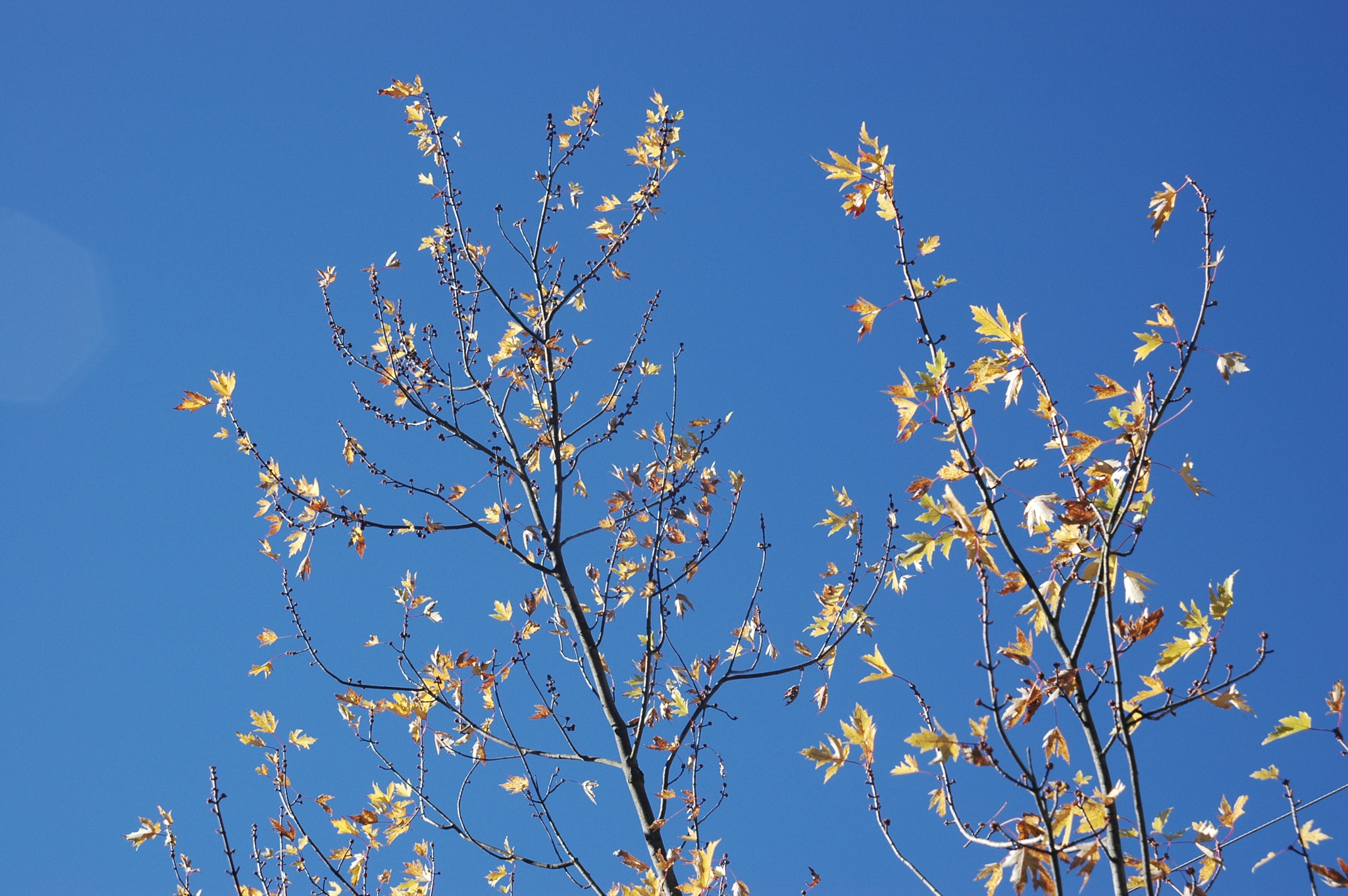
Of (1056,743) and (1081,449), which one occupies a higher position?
(1081,449)

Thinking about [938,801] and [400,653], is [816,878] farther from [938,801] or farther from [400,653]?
[400,653]

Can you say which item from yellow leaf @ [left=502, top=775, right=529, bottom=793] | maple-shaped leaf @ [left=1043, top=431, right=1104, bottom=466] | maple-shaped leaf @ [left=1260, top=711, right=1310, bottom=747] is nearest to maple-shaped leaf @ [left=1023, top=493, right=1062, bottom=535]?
maple-shaped leaf @ [left=1043, top=431, right=1104, bottom=466]

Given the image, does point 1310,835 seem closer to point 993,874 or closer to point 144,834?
point 993,874

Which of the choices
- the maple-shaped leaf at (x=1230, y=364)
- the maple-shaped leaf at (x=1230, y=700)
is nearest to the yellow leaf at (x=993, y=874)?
the maple-shaped leaf at (x=1230, y=700)

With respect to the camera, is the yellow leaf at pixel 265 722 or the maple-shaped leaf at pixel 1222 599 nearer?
the maple-shaped leaf at pixel 1222 599

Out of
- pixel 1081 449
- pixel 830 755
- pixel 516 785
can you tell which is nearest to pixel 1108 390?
pixel 1081 449

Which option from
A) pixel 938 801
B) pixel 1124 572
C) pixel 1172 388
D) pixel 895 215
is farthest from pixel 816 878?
pixel 895 215

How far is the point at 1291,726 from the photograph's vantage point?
274cm

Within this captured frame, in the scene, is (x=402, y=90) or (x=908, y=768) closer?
(x=908, y=768)

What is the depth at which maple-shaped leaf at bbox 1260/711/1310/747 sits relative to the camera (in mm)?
2713

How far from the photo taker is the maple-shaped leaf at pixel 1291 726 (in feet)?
8.90

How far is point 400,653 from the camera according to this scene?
4758mm

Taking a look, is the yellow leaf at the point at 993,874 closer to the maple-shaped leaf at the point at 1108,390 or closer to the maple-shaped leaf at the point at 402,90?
the maple-shaped leaf at the point at 1108,390

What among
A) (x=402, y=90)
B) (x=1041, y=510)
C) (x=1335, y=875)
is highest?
(x=402, y=90)
